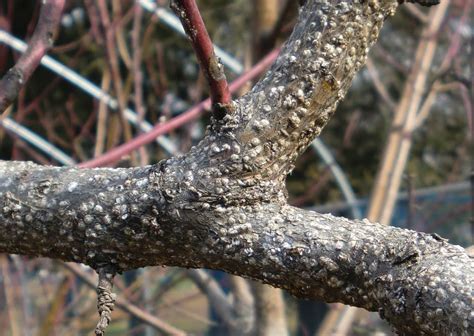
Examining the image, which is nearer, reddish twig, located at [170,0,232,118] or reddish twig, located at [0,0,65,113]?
reddish twig, located at [170,0,232,118]

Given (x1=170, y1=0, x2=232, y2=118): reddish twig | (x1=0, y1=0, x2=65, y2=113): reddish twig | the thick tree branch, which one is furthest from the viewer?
(x1=0, y1=0, x2=65, y2=113): reddish twig

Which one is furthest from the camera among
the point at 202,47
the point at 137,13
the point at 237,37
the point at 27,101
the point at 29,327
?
the point at 237,37

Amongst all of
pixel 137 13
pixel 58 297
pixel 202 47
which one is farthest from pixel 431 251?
pixel 137 13

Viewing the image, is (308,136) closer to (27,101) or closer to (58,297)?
(58,297)

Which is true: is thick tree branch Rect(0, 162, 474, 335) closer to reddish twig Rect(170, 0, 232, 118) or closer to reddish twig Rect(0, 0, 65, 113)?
reddish twig Rect(170, 0, 232, 118)

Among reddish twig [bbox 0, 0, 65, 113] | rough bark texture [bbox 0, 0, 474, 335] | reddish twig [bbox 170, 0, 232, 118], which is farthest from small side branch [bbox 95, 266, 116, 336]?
reddish twig [bbox 0, 0, 65, 113]

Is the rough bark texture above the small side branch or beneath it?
above

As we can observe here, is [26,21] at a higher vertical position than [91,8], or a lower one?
higher
